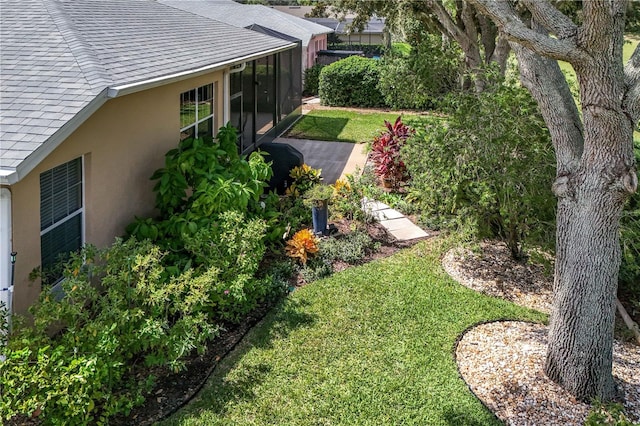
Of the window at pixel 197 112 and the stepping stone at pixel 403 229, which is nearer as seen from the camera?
the window at pixel 197 112

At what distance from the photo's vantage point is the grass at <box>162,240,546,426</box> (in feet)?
16.7

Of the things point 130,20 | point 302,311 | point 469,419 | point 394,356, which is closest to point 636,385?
point 469,419

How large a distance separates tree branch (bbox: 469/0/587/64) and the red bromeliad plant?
7272mm

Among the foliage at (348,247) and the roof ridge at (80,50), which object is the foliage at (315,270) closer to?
the foliage at (348,247)

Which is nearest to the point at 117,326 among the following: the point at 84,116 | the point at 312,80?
the point at 84,116

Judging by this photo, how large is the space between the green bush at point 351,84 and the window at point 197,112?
1418cm

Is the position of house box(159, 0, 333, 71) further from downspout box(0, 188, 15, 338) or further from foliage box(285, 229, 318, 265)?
downspout box(0, 188, 15, 338)

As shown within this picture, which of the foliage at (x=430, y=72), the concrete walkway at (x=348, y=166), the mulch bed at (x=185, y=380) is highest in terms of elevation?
the foliage at (x=430, y=72)

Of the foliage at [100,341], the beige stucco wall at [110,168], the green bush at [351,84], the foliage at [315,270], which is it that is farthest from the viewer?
the green bush at [351,84]

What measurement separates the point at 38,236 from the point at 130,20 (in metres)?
5.68

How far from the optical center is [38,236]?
18.4ft

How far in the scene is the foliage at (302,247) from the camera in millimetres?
8305

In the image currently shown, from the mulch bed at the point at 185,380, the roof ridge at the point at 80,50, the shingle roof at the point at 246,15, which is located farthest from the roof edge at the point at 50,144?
the shingle roof at the point at 246,15

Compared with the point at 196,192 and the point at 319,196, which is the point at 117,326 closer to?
the point at 196,192
